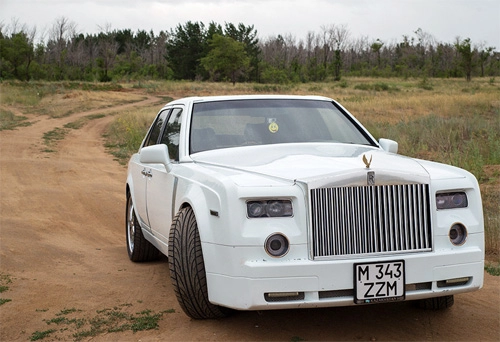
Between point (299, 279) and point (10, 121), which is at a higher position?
point (299, 279)

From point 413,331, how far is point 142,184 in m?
3.06

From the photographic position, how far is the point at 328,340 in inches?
175

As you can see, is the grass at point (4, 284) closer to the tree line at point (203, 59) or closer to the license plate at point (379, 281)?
the license plate at point (379, 281)

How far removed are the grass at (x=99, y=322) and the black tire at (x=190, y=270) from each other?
1.23ft

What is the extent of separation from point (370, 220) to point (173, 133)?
8.05ft

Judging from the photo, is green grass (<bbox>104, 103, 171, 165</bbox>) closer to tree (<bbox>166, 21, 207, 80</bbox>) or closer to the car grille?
the car grille

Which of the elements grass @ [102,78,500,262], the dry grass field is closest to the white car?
grass @ [102,78,500,262]

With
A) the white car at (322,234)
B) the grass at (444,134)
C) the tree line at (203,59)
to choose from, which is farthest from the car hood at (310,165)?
the tree line at (203,59)

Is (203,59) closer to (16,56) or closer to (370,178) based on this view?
(16,56)

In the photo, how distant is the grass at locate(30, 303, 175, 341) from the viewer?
4.76 metres

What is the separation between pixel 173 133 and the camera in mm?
6188

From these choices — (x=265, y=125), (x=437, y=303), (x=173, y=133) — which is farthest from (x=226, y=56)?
(x=437, y=303)

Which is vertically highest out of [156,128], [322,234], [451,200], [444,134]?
[156,128]

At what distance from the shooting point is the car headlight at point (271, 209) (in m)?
4.18
